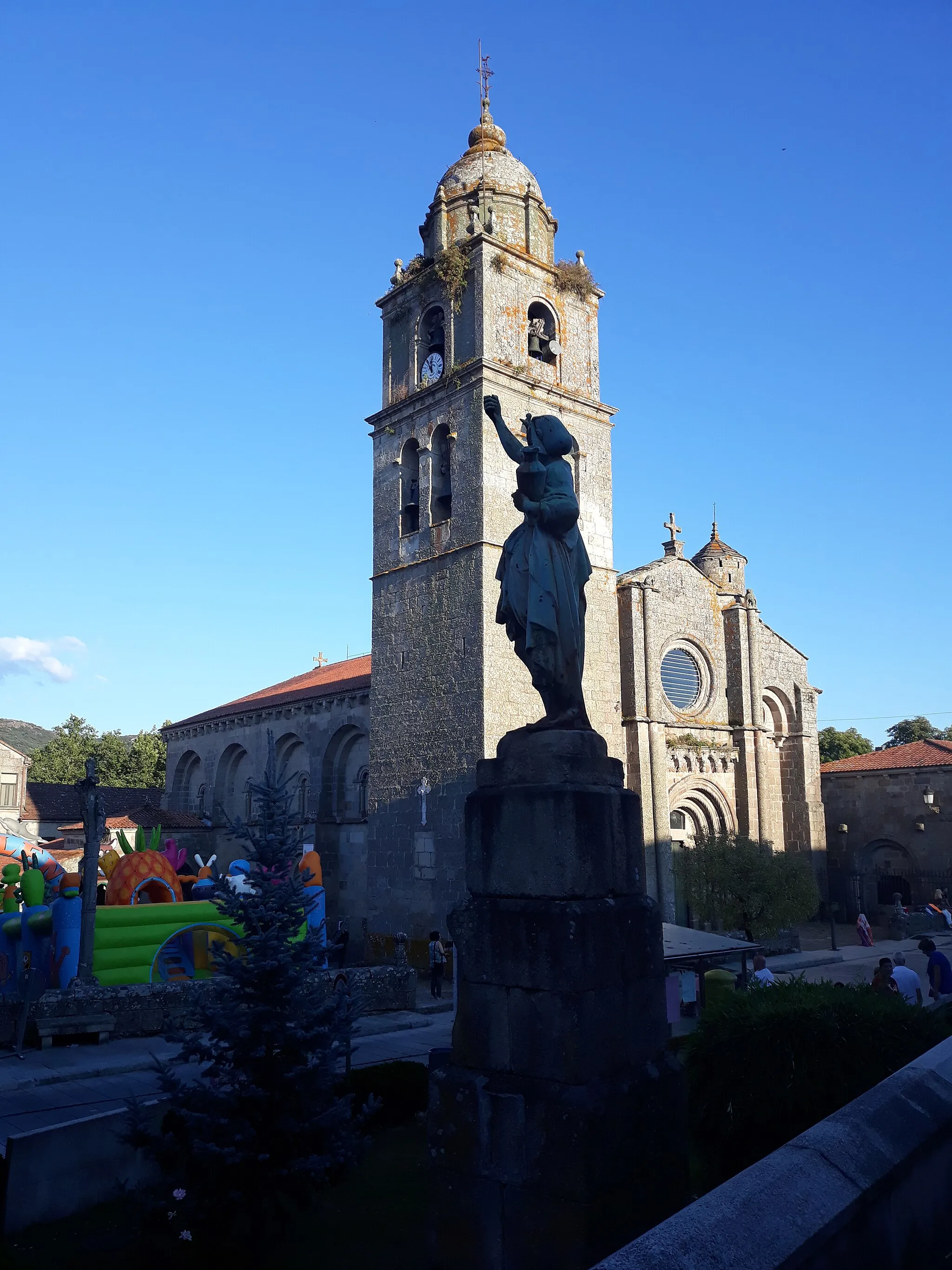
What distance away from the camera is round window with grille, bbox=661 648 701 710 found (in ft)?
97.0

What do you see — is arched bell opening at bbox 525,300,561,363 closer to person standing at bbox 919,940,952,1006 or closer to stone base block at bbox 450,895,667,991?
person standing at bbox 919,940,952,1006

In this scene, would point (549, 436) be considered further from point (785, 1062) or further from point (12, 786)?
point (12, 786)

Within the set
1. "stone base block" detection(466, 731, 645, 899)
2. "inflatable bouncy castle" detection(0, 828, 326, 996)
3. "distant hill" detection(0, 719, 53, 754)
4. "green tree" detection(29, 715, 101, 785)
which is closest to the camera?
"stone base block" detection(466, 731, 645, 899)

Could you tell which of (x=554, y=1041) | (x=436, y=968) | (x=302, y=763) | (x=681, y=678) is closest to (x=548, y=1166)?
(x=554, y=1041)

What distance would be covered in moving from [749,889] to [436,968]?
8605mm

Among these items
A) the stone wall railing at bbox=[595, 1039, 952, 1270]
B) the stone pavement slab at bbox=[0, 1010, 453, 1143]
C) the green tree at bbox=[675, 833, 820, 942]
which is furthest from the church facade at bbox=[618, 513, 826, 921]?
the stone wall railing at bbox=[595, 1039, 952, 1270]

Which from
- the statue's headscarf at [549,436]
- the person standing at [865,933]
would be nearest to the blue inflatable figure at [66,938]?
the statue's headscarf at [549,436]

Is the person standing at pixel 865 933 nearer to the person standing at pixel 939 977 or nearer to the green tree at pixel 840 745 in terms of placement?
the person standing at pixel 939 977

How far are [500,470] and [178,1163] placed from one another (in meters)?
19.1

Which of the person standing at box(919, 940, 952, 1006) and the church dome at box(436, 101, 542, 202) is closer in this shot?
the person standing at box(919, 940, 952, 1006)

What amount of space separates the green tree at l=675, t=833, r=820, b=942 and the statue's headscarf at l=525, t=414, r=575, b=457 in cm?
1885

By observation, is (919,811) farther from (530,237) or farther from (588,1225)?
(588,1225)

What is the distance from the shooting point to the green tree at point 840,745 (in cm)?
5741

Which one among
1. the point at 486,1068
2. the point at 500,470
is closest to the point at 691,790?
the point at 500,470
